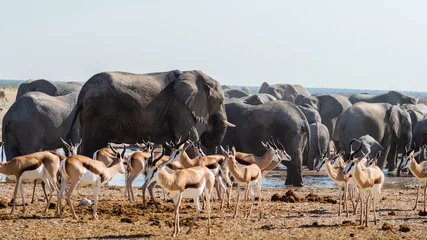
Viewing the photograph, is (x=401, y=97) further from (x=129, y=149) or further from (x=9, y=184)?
(x=9, y=184)

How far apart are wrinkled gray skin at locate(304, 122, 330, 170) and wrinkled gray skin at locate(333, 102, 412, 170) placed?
0.97m

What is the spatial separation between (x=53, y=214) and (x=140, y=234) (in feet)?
8.43

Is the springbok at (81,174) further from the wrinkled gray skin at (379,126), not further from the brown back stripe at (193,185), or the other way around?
the wrinkled gray skin at (379,126)

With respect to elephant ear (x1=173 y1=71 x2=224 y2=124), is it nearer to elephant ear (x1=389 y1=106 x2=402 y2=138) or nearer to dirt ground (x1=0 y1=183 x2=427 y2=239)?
dirt ground (x1=0 y1=183 x2=427 y2=239)

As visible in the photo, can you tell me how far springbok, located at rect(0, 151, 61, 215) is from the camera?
618 inches

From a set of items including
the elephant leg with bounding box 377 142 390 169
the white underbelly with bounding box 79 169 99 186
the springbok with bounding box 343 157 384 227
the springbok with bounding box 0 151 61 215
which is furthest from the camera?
the elephant leg with bounding box 377 142 390 169

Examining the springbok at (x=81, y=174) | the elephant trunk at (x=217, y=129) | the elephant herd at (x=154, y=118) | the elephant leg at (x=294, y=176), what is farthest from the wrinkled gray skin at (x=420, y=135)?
the springbok at (x=81, y=174)

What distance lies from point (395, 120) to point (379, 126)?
1.13 meters

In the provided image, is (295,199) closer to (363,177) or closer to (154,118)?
(363,177)

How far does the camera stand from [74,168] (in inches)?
595

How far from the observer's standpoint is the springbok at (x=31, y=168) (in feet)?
51.5

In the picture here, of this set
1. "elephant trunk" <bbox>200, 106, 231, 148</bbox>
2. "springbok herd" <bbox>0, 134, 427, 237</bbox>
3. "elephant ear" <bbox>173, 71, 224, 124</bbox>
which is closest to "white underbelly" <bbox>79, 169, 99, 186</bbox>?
"springbok herd" <bbox>0, 134, 427, 237</bbox>

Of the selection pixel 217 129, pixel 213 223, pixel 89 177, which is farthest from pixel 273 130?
pixel 89 177

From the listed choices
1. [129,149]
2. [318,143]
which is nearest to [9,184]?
[318,143]
